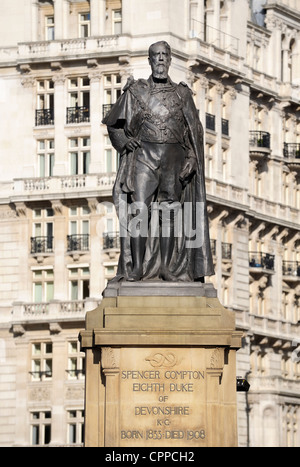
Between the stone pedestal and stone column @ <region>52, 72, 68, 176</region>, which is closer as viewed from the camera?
the stone pedestal


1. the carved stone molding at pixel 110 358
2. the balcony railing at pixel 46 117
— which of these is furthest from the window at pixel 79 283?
the carved stone molding at pixel 110 358

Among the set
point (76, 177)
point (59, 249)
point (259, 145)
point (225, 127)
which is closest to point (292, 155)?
point (259, 145)

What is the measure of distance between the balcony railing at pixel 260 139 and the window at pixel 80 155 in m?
11.0

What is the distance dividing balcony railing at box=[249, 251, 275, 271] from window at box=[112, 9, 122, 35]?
13.5 metres

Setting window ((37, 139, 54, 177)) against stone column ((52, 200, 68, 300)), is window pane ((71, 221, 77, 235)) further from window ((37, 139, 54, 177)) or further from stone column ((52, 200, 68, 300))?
window ((37, 139, 54, 177))

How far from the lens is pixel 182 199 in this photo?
31734 mm

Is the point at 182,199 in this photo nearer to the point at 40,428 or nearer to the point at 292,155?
the point at 40,428

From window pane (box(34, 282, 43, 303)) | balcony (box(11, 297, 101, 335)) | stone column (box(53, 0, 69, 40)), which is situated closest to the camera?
balcony (box(11, 297, 101, 335))

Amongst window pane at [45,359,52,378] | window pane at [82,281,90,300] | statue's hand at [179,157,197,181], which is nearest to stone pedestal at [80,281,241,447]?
statue's hand at [179,157,197,181]

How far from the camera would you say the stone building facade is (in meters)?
90.3

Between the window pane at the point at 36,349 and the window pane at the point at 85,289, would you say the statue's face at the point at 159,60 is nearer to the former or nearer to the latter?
the window pane at the point at 85,289

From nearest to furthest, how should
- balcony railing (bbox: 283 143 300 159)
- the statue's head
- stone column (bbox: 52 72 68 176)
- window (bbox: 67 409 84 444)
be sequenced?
1. the statue's head
2. window (bbox: 67 409 84 444)
3. stone column (bbox: 52 72 68 176)
4. balcony railing (bbox: 283 143 300 159)

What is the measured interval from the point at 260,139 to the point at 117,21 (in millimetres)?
11283

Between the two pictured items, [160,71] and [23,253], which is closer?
[160,71]
